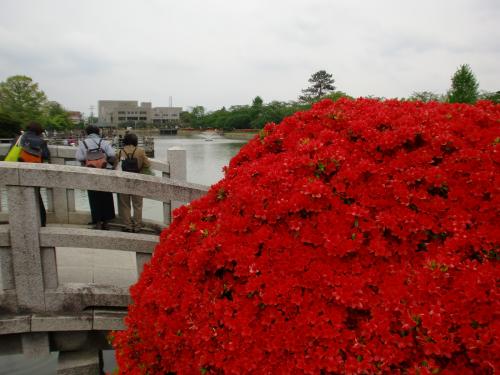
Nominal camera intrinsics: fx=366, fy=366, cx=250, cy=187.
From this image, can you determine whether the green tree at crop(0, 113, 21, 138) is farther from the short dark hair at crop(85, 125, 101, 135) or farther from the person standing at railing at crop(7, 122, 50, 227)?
the person standing at railing at crop(7, 122, 50, 227)

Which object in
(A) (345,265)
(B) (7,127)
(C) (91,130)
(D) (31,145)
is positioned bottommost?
(A) (345,265)

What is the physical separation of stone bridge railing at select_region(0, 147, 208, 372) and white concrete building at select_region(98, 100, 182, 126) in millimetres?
115445

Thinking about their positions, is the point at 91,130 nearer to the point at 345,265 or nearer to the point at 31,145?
the point at 31,145

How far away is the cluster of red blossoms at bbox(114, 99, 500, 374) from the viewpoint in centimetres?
175

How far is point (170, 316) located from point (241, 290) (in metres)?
0.51

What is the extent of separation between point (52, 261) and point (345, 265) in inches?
106

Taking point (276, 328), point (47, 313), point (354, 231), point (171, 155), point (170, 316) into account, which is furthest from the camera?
point (171, 155)

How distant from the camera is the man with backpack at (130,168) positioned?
5168 mm

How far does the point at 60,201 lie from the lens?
18.6ft

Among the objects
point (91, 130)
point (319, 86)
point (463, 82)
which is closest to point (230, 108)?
point (319, 86)

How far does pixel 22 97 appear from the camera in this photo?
5372cm

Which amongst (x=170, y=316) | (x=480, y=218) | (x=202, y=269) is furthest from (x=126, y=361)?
(x=480, y=218)

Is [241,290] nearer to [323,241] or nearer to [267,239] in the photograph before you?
[267,239]

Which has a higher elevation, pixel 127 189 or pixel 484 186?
pixel 484 186
